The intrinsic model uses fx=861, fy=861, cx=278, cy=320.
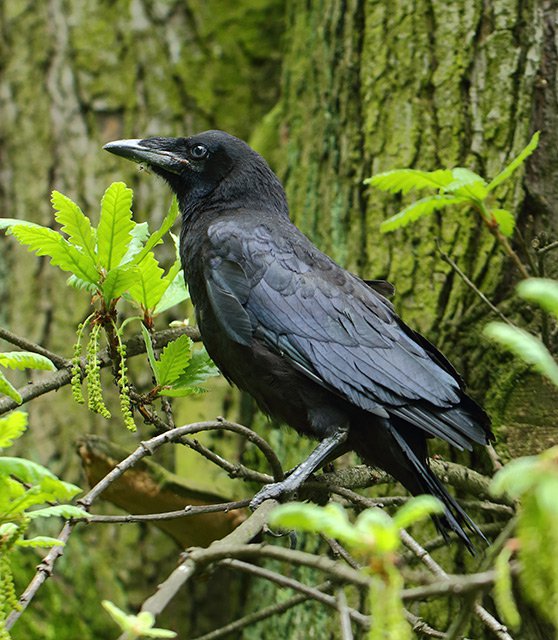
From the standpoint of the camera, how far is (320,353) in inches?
130

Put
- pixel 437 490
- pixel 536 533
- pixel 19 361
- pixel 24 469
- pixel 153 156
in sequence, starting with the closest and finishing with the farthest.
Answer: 1. pixel 536 533
2. pixel 24 469
3. pixel 19 361
4. pixel 437 490
5. pixel 153 156

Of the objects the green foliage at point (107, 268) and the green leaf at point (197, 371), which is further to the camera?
the green leaf at point (197, 371)

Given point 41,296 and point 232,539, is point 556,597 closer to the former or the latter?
point 232,539

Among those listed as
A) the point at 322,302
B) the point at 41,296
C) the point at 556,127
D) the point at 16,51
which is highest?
the point at 16,51

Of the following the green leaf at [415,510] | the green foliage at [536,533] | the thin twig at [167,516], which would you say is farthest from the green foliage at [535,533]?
the thin twig at [167,516]

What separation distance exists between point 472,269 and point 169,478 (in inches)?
64.3

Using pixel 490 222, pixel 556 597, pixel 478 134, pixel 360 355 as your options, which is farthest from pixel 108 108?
pixel 556 597

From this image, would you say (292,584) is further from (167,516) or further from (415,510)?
(167,516)

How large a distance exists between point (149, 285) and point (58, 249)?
0.35 metres

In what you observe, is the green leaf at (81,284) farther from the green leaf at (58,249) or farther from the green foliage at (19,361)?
the green foliage at (19,361)

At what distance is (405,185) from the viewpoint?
9.14ft

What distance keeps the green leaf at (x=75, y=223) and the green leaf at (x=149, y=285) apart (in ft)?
0.54

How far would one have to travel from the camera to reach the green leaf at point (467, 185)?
8.73ft

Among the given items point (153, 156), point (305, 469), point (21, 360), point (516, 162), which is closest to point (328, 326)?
point (305, 469)
